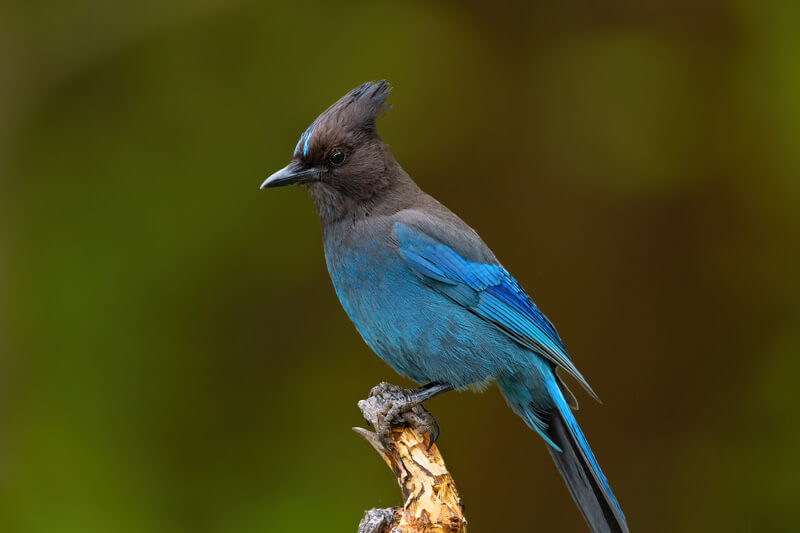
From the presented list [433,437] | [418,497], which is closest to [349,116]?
[433,437]

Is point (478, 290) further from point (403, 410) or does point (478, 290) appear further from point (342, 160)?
point (342, 160)

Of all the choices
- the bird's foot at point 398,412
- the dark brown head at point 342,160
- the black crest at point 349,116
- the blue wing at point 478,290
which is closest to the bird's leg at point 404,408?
the bird's foot at point 398,412

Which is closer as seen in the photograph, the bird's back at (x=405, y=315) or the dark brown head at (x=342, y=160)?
the bird's back at (x=405, y=315)

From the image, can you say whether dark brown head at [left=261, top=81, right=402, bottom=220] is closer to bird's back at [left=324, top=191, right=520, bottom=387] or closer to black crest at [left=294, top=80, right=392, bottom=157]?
black crest at [left=294, top=80, right=392, bottom=157]

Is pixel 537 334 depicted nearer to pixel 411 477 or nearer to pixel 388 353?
pixel 388 353

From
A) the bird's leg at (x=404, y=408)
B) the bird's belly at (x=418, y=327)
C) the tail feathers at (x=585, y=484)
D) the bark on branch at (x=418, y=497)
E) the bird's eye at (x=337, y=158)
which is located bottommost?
the tail feathers at (x=585, y=484)

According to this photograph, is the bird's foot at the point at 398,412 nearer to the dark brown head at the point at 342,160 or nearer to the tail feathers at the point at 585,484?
the tail feathers at the point at 585,484
